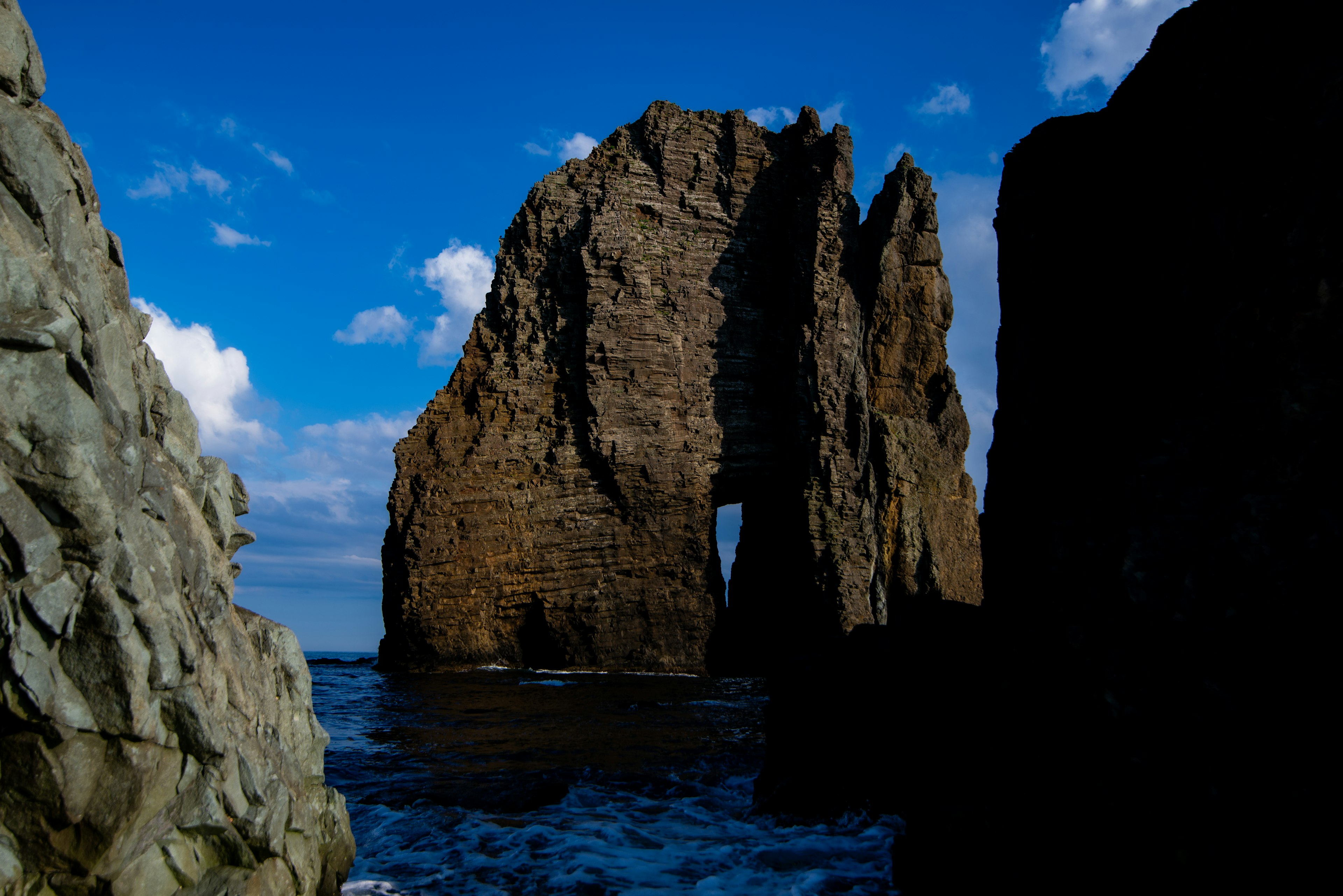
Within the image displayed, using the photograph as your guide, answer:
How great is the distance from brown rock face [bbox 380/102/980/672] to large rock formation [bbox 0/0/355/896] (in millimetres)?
20252

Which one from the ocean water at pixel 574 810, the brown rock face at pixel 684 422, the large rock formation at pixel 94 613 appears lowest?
the ocean water at pixel 574 810

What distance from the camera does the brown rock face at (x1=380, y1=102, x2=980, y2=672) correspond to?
24969 mm

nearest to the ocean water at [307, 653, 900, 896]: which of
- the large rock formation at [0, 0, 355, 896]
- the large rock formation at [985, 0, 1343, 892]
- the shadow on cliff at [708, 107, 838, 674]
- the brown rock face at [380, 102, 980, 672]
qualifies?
the large rock formation at [0, 0, 355, 896]

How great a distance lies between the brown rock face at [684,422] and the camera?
25.0 m

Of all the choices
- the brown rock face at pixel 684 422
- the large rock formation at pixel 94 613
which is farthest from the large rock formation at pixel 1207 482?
the brown rock face at pixel 684 422

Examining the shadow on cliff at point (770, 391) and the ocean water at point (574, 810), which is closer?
the ocean water at point (574, 810)

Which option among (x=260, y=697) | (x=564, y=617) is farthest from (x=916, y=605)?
(x=564, y=617)

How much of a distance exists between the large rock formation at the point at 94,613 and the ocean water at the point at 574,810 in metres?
1.98

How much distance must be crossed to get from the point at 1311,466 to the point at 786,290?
2501cm

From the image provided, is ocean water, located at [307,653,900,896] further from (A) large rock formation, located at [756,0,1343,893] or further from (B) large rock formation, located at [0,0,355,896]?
(B) large rock formation, located at [0,0,355,896]

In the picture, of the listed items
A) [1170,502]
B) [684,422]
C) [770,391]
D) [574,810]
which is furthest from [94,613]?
[770,391]

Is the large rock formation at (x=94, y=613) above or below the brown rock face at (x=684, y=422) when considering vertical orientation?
below

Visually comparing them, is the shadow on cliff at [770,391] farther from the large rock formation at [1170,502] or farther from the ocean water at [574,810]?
the large rock formation at [1170,502]

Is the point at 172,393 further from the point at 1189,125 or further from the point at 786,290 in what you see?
the point at 786,290
